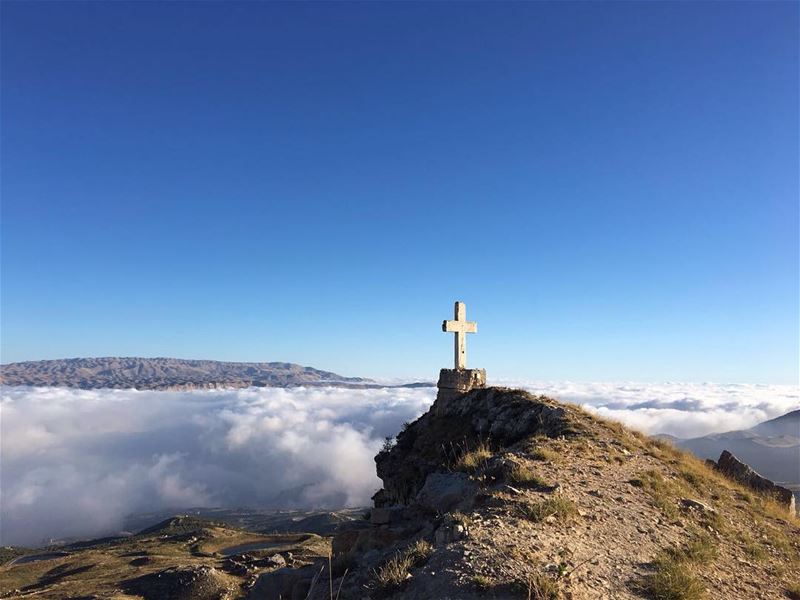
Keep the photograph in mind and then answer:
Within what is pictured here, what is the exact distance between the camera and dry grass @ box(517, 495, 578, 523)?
9.07 meters

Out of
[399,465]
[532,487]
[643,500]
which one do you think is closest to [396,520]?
[532,487]

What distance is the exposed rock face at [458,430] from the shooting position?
60.2 feet

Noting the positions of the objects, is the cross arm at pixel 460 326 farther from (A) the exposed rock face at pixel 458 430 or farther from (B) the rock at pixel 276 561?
(B) the rock at pixel 276 561

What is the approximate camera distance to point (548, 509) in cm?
929

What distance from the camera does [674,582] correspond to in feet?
23.6

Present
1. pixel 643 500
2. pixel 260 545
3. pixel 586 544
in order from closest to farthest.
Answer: pixel 586 544, pixel 643 500, pixel 260 545

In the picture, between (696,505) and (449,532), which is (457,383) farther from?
(449,532)

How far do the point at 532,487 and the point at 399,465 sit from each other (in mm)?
14158

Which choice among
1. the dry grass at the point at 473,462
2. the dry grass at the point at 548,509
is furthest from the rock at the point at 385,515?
the dry grass at the point at 548,509

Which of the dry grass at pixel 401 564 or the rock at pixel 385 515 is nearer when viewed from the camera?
the dry grass at pixel 401 564

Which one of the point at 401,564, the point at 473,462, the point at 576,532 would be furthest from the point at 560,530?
the point at 473,462

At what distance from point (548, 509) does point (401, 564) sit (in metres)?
3.27

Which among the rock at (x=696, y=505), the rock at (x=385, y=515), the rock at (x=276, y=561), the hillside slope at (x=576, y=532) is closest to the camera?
the hillside slope at (x=576, y=532)

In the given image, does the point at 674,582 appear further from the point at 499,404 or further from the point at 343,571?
the point at 499,404
